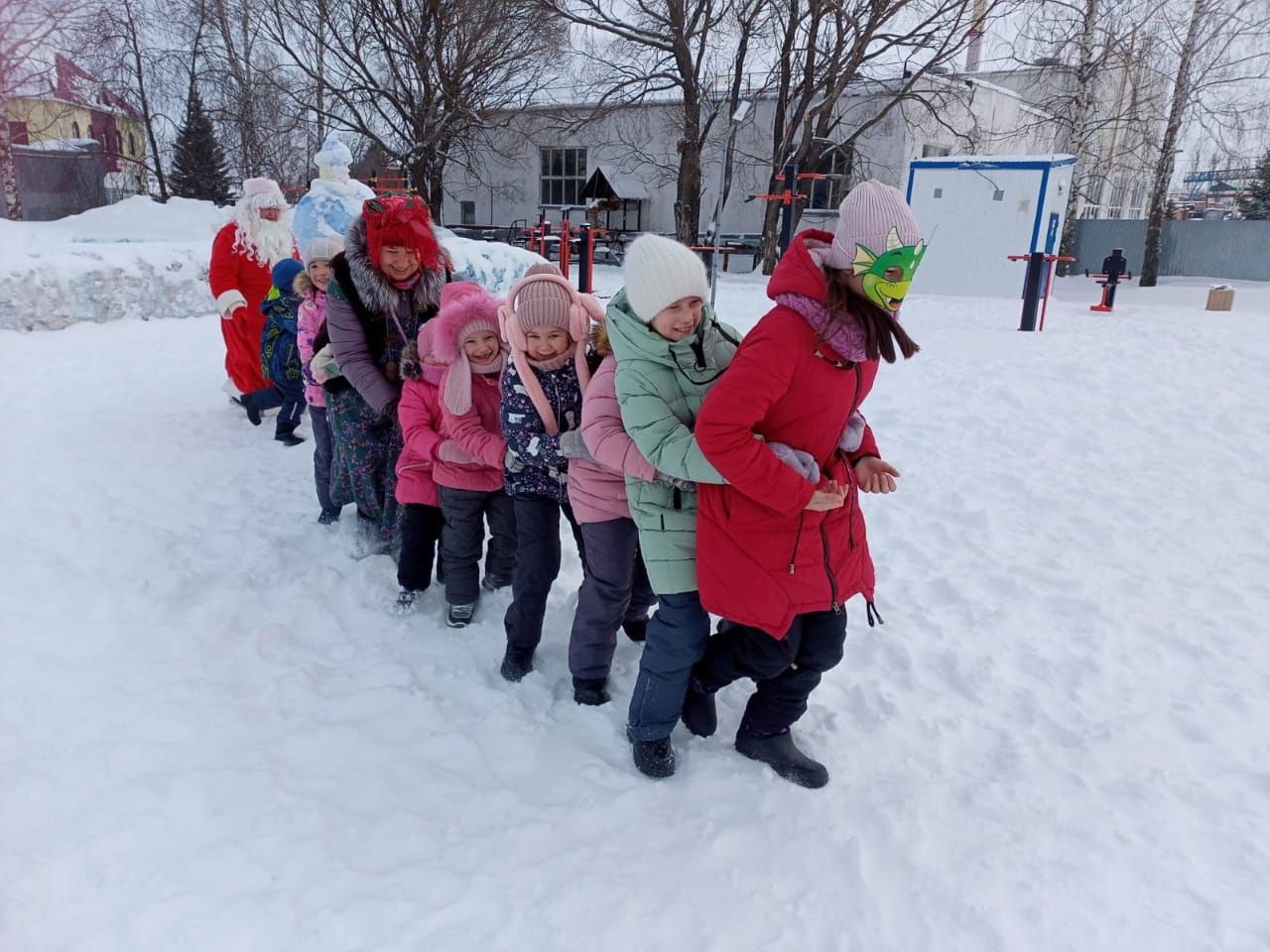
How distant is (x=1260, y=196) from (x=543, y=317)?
30960 millimetres

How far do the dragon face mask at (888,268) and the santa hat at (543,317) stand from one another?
0.99 m

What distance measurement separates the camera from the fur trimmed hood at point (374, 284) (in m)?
3.48

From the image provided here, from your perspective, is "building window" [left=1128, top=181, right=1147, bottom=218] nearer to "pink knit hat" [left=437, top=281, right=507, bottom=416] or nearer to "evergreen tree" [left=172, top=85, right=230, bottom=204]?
"evergreen tree" [left=172, top=85, right=230, bottom=204]

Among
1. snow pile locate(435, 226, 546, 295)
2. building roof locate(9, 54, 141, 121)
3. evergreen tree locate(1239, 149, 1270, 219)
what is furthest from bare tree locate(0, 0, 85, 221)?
evergreen tree locate(1239, 149, 1270, 219)

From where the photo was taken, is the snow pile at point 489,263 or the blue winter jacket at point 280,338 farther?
the snow pile at point 489,263

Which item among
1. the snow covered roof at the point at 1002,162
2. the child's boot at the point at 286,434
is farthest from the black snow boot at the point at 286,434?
the snow covered roof at the point at 1002,162

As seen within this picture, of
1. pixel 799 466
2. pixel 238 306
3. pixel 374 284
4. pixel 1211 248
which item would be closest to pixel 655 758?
pixel 799 466

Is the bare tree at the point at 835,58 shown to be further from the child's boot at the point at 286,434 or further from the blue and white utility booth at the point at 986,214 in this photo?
the child's boot at the point at 286,434

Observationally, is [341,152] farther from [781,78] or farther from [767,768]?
[781,78]

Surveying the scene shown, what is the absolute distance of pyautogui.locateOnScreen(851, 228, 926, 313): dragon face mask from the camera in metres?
2.09

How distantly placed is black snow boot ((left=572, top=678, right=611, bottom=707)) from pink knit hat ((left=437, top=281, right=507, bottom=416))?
3.60ft

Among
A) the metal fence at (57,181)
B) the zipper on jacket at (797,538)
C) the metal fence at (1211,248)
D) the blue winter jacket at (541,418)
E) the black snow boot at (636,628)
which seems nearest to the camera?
the zipper on jacket at (797,538)

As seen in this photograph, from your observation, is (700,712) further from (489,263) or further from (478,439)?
(489,263)

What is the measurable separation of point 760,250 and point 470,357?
19.6 metres
